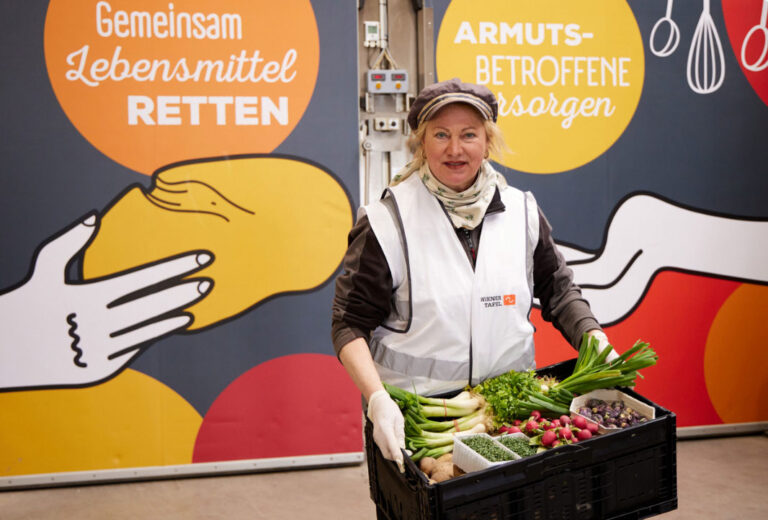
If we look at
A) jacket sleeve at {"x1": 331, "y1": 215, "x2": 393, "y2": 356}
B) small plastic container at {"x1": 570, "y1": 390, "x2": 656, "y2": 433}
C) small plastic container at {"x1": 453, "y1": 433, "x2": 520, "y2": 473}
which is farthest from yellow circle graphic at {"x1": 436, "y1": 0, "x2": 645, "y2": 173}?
small plastic container at {"x1": 453, "y1": 433, "x2": 520, "y2": 473}

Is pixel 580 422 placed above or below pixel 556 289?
below

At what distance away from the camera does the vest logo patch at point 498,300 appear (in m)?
1.98

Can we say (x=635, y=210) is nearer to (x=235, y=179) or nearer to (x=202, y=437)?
(x=235, y=179)

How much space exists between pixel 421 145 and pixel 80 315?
2.37m

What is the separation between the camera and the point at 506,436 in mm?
1675

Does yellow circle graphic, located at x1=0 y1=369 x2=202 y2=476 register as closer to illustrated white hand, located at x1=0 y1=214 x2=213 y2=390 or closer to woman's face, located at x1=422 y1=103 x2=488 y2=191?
illustrated white hand, located at x1=0 y1=214 x2=213 y2=390

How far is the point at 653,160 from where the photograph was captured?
4051 mm

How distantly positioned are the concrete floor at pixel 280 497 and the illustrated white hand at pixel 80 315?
614mm

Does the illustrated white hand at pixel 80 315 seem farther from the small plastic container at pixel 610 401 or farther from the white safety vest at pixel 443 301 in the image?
the small plastic container at pixel 610 401

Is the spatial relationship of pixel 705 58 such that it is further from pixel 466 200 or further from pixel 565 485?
pixel 565 485

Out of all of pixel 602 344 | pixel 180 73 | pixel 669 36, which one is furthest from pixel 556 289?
pixel 669 36

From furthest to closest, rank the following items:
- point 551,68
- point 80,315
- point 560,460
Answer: point 551,68
point 80,315
point 560,460

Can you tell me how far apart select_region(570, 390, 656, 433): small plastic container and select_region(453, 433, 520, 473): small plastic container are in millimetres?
250

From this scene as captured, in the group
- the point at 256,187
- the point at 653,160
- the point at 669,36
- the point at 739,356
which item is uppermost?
the point at 669,36
